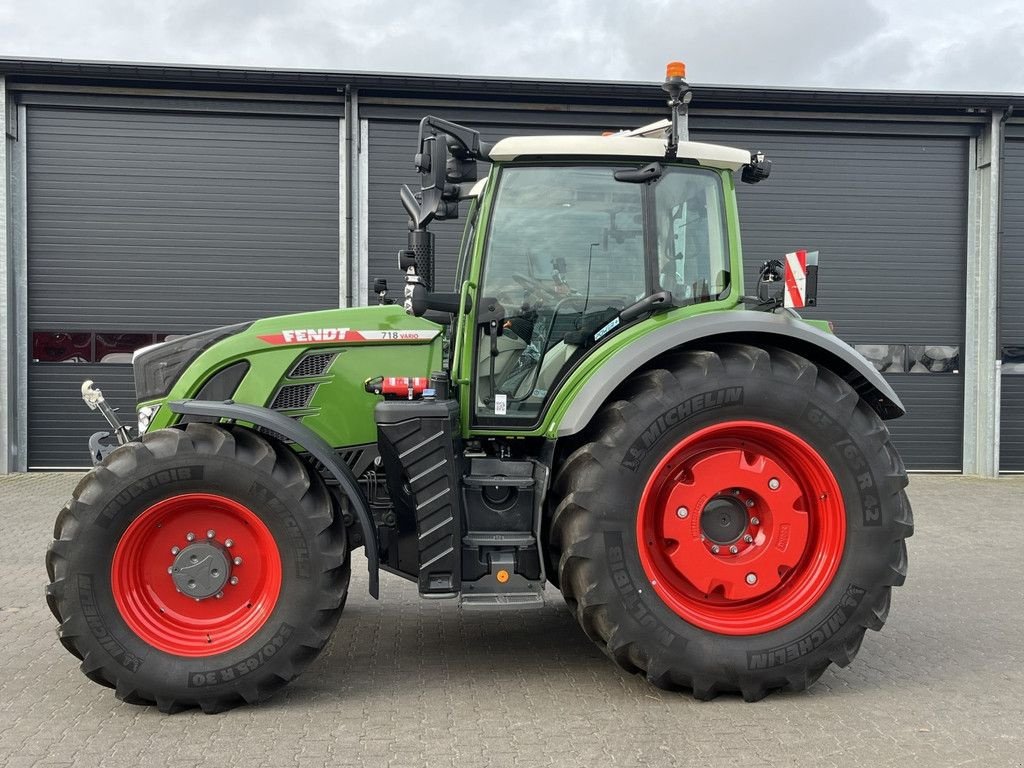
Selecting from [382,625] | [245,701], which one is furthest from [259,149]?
[245,701]

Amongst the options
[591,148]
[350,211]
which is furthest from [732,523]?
[350,211]

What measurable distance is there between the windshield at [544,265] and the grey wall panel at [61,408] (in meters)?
9.29

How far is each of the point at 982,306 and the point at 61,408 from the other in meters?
12.5

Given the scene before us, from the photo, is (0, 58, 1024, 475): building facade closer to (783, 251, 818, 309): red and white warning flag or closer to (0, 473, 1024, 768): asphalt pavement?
(0, 473, 1024, 768): asphalt pavement

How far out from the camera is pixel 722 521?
3994mm

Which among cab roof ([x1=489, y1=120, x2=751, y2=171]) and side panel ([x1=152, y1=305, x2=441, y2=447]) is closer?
cab roof ([x1=489, y1=120, x2=751, y2=171])

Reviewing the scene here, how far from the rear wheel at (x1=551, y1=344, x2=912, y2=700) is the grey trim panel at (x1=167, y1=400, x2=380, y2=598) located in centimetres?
80

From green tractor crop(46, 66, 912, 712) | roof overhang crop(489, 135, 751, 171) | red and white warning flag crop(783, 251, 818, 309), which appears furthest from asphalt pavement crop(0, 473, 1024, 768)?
roof overhang crop(489, 135, 751, 171)

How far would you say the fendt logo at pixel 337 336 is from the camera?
4.24 m

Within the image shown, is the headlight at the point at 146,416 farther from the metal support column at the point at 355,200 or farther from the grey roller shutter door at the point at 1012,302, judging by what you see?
the grey roller shutter door at the point at 1012,302

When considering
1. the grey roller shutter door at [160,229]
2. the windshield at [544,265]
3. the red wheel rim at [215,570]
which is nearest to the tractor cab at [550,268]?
the windshield at [544,265]

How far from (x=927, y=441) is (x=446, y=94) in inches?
323

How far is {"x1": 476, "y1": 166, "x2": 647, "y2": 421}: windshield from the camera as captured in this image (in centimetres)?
415

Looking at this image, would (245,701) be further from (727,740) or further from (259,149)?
(259,149)
